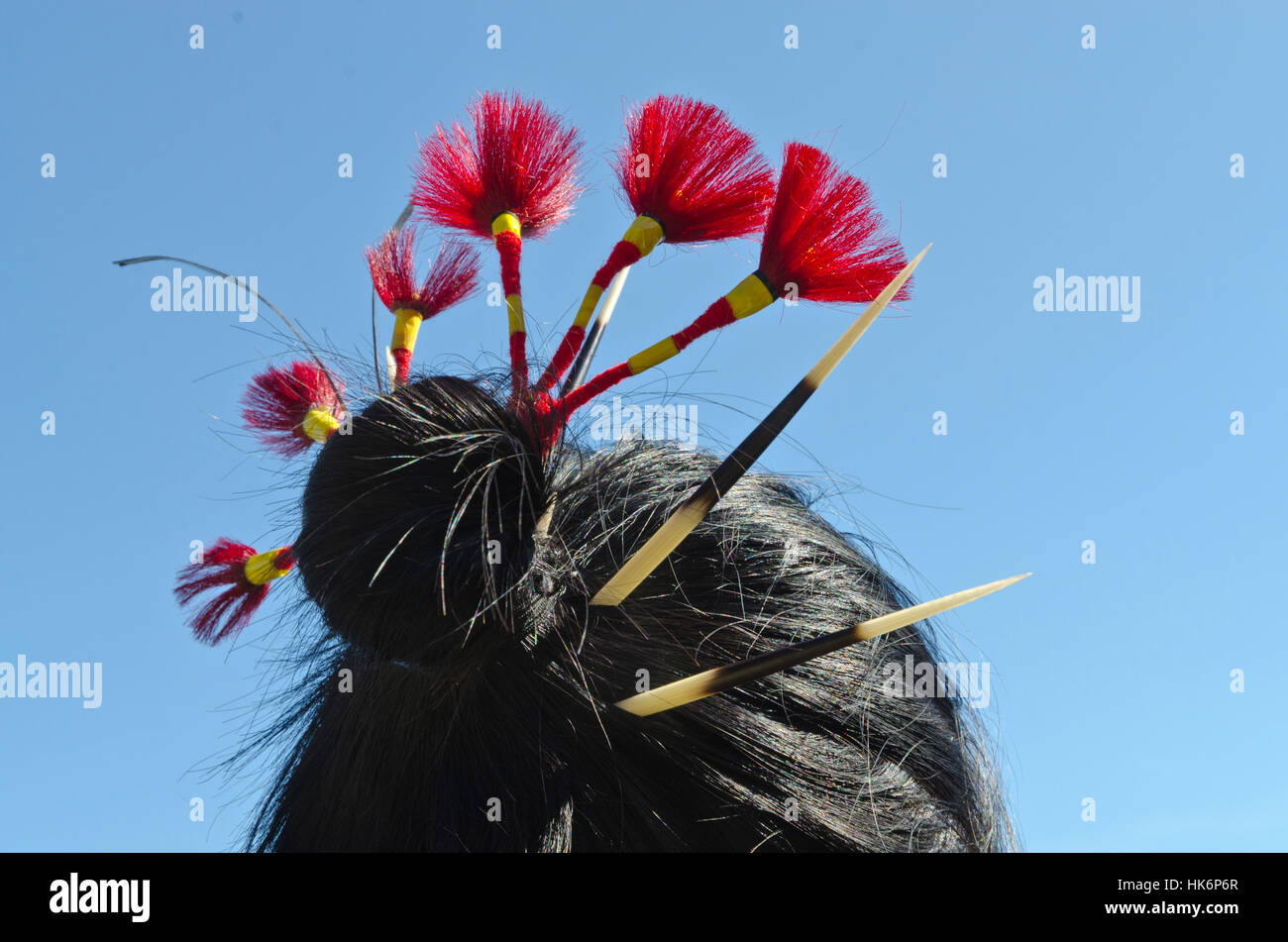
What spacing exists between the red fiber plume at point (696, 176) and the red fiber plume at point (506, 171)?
0.86 feet

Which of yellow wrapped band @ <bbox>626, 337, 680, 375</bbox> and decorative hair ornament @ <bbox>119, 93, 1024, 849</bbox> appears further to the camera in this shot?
yellow wrapped band @ <bbox>626, 337, 680, 375</bbox>

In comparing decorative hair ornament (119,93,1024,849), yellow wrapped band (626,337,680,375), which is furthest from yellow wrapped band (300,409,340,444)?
yellow wrapped band (626,337,680,375)

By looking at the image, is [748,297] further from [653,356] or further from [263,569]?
[263,569]

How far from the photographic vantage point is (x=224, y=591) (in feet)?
8.70

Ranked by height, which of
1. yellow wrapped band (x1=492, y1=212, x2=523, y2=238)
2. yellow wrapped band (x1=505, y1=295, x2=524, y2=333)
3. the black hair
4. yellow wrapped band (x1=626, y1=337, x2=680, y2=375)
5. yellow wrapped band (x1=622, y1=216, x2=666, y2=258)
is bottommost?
the black hair

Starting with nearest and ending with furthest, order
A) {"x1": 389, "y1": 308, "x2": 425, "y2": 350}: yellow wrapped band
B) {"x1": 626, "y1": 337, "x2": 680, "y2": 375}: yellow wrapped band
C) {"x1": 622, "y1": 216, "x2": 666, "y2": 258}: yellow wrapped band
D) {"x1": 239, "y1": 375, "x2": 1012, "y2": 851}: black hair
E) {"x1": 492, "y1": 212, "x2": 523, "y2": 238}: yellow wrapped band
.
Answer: {"x1": 239, "y1": 375, "x2": 1012, "y2": 851}: black hair → {"x1": 626, "y1": 337, "x2": 680, "y2": 375}: yellow wrapped band → {"x1": 622, "y1": 216, "x2": 666, "y2": 258}: yellow wrapped band → {"x1": 492, "y1": 212, "x2": 523, "y2": 238}: yellow wrapped band → {"x1": 389, "y1": 308, "x2": 425, "y2": 350}: yellow wrapped band

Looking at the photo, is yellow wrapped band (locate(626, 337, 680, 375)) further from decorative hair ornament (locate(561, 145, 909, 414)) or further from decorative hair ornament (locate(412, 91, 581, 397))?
decorative hair ornament (locate(412, 91, 581, 397))

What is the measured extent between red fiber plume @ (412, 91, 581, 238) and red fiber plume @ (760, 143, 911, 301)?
1.74 ft

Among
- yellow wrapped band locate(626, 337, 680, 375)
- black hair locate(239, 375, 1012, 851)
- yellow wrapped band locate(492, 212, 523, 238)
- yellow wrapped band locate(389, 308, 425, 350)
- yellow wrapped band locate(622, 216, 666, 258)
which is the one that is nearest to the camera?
black hair locate(239, 375, 1012, 851)

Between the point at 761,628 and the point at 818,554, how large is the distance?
0.34 metres

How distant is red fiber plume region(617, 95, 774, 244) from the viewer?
7.22 feet

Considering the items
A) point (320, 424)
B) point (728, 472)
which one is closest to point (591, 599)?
point (728, 472)

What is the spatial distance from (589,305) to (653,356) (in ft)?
0.61
